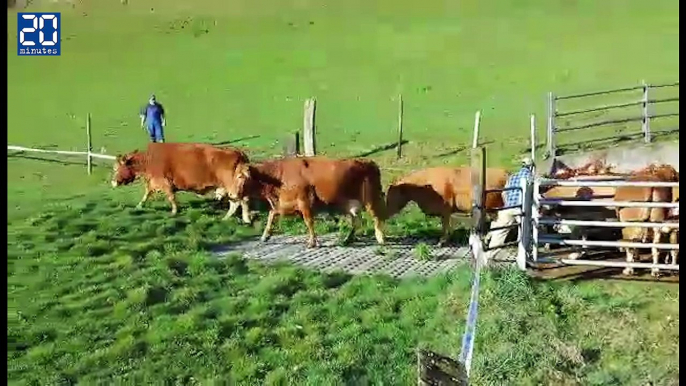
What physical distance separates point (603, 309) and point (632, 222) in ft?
4.14

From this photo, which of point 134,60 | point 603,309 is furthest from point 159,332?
point 134,60

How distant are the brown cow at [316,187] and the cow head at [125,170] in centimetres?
284

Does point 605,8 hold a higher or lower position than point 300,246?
higher

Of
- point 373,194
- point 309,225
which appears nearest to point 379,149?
point 373,194

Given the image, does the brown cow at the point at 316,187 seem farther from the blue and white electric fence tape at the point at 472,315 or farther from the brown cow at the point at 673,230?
the brown cow at the point at 673,230

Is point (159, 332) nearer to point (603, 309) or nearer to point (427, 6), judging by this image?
point (603, 309)

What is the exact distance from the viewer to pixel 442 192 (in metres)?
11.8

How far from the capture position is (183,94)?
2639cm

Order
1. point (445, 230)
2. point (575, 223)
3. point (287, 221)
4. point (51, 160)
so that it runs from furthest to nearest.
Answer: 1. point (51, 160)
2. point (287, 221)
3. point (445, 230)
4. point (575, 223)

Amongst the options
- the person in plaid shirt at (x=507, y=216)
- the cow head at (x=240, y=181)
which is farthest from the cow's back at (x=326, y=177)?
the person in plaid shirt at (x=507, y=216)

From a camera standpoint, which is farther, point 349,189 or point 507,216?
point 349,189

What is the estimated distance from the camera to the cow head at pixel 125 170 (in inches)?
558

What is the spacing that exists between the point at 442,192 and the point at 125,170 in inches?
202

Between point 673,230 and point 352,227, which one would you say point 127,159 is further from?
point 673,230
